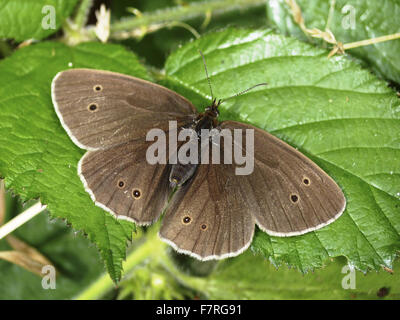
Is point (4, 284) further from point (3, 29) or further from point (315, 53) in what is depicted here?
point (315, 53)

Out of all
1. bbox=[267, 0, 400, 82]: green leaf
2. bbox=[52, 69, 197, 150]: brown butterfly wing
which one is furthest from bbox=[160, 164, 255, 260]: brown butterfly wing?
bbox=[267, 0, 400, 82]: green leaf

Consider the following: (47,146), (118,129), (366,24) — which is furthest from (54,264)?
(366,24)

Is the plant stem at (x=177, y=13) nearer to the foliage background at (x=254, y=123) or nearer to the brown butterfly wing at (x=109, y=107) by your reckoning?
the foliage background at (x=254, y=123)

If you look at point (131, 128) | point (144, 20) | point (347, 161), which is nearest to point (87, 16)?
point (144, 20)

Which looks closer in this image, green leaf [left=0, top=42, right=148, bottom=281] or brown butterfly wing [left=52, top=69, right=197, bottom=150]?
green leaf [left=0, top=42, right=148, bottom=281]

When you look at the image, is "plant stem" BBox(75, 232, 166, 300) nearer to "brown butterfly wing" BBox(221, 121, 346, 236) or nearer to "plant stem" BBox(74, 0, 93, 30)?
"brown butterfly wing" BBox(221, 121, 346, 236)
